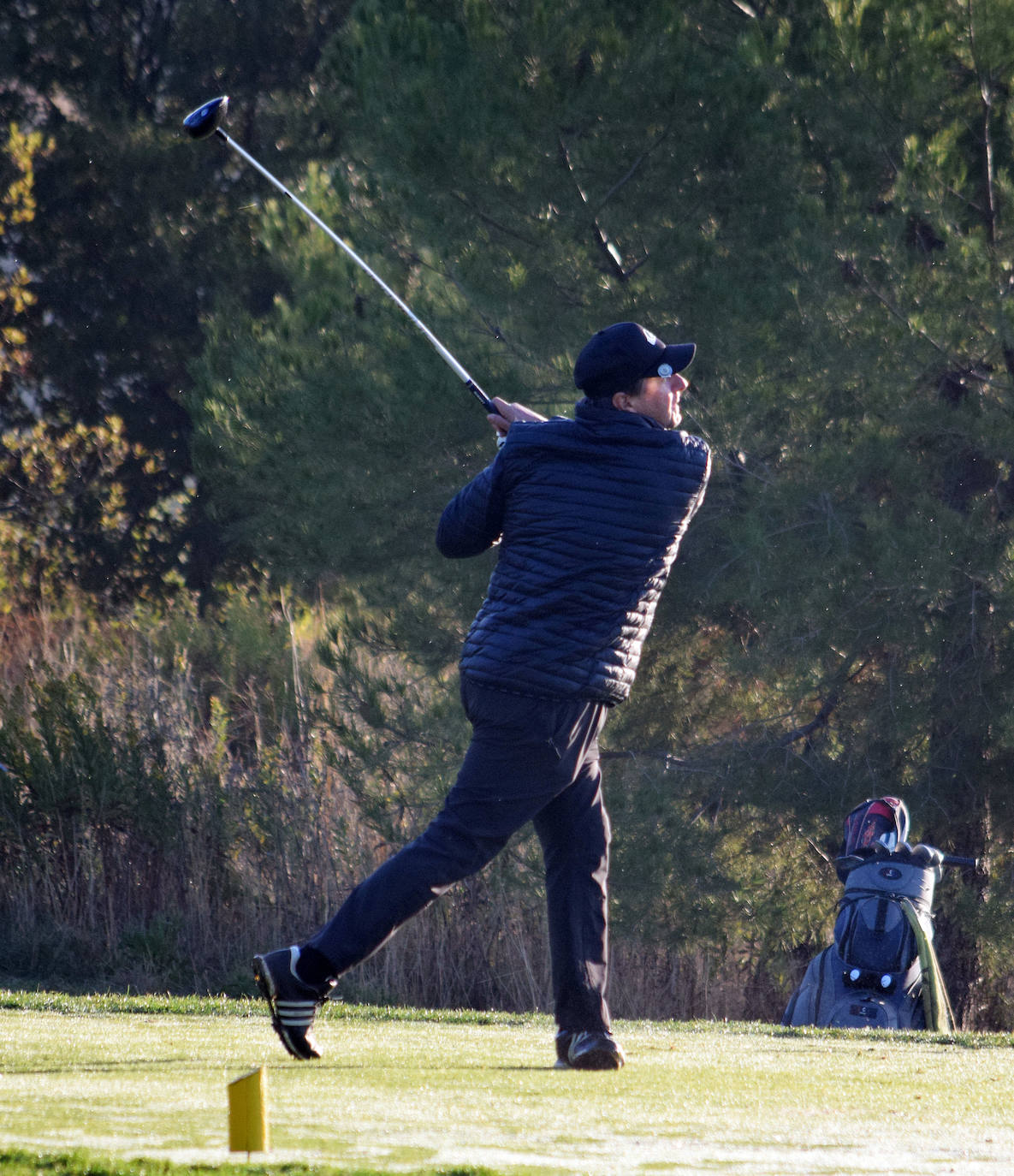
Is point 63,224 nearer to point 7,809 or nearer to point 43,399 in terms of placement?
point 43,399

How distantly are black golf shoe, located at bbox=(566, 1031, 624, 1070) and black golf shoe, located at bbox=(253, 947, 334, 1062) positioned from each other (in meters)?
0.60

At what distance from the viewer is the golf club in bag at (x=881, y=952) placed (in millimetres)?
7527

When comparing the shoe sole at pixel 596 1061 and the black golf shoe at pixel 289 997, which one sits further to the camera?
the shoe sole at pixel 596 1061

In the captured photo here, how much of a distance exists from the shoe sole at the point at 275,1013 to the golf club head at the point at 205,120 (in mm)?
2766

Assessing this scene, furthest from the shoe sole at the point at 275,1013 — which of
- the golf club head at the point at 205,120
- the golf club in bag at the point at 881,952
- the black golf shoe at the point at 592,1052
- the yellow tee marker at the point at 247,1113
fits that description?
the golf club in bag at the point at 881,952

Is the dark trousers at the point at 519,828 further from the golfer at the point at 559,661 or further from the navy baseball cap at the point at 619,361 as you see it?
the navy baseball cap at the point at 619,361

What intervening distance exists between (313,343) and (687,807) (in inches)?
159

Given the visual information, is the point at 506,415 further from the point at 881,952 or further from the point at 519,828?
the point at 881,952

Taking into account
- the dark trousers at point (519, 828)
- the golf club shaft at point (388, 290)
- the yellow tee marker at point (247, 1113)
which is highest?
the golf club shaft at point (388, 290)

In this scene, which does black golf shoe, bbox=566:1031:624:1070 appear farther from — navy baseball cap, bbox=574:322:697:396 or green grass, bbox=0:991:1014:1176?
navy baseball cap, bbox=574:322:697:396

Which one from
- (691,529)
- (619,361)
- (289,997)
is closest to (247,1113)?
(289,997)

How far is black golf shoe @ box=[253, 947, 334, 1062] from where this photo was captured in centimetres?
378

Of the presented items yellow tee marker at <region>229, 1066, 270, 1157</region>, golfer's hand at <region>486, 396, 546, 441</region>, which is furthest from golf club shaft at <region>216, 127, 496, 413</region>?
yellow tee marker at <region>229, 1066, 270, 1157</region>

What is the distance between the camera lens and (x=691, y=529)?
32.6ft
